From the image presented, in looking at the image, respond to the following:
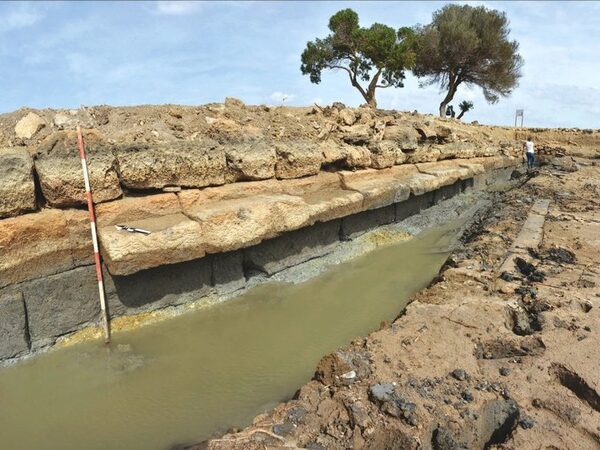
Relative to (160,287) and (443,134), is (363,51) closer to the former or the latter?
(443,134)

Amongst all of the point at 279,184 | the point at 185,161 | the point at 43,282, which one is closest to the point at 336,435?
the point at 43,282

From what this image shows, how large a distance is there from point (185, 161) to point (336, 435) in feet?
11.2

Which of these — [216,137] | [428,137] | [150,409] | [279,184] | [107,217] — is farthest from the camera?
[428,137]

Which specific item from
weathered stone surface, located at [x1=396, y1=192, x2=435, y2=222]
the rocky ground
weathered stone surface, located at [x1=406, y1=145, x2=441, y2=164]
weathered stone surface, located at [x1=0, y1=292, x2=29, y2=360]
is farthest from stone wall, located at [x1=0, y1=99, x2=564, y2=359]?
the rocky ground

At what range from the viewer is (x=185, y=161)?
4.97 meters

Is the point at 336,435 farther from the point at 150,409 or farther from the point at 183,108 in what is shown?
the point at 183,108

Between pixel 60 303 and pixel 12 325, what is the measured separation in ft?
1.34

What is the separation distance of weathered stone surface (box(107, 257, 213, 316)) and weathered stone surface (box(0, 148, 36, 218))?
990 mm

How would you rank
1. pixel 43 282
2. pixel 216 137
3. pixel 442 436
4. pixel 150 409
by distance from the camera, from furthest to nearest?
pixel 216 137, pixel 43 282, pixel 150 409, pixel 442 436

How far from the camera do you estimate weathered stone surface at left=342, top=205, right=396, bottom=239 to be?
6.90 meters

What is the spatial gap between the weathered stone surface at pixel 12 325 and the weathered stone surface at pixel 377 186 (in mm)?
4538

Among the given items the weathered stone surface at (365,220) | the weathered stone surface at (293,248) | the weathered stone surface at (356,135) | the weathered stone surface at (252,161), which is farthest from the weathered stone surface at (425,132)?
the weathered stone surface at (252,161)

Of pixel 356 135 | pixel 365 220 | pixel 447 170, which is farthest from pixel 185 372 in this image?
pixel 447 170

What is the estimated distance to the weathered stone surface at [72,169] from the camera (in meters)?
4.11
